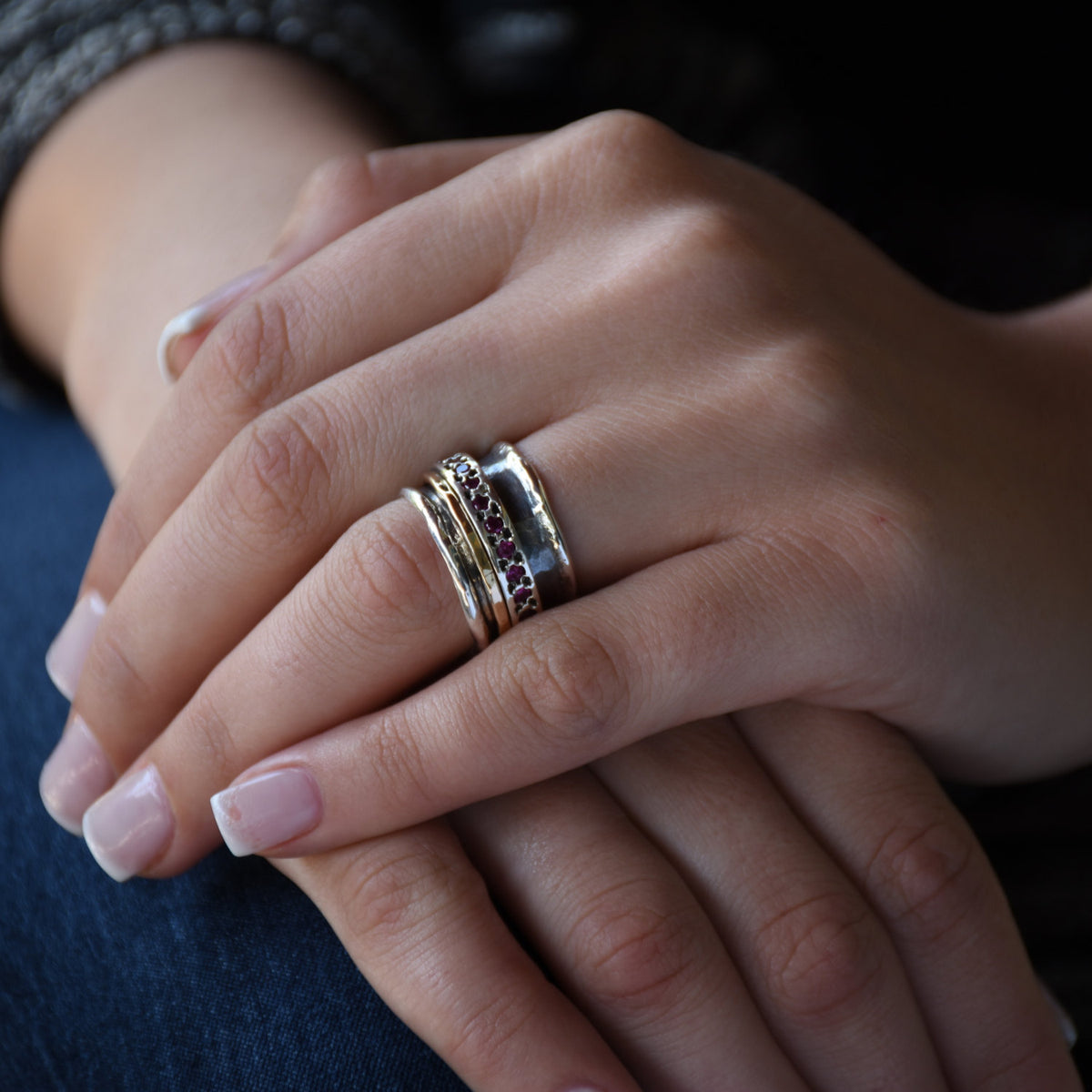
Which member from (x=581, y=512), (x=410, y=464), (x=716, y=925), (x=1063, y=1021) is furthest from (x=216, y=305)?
(x=1063, y=1021)

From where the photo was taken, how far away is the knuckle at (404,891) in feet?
1.98

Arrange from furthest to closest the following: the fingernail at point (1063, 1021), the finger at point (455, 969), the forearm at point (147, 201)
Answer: the forearm at point (147, 201) → the fingernail at point (1063, 1021) → the finger at point (455, 969)

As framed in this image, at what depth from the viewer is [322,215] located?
77cm

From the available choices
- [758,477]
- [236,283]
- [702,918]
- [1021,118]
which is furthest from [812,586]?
[1021,118]

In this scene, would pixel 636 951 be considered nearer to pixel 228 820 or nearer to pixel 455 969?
pixel 455 969

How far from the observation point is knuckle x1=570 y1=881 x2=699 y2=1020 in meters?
0.59

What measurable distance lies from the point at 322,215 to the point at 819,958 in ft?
2.07

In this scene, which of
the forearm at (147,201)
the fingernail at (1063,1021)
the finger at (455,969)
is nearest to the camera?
the finger at (455,969)

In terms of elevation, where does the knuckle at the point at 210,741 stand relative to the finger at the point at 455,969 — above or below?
above

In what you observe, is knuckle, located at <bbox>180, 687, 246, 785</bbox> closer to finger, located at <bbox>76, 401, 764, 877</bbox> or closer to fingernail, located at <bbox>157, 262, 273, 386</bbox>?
finger, located at <bbox>76, 401, 764, 877</bbox>

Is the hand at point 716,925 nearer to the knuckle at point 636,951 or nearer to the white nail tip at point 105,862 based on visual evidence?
the knuckle at point 636,951

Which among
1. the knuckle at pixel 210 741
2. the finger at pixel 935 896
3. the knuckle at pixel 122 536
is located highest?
the knuckle at pixel 122 536

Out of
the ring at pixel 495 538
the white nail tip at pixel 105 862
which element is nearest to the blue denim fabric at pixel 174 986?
the white nail tip at pixel 105 862

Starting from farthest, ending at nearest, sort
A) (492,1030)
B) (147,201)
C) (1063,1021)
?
(147,201), (1063,1021), (492,1030)
